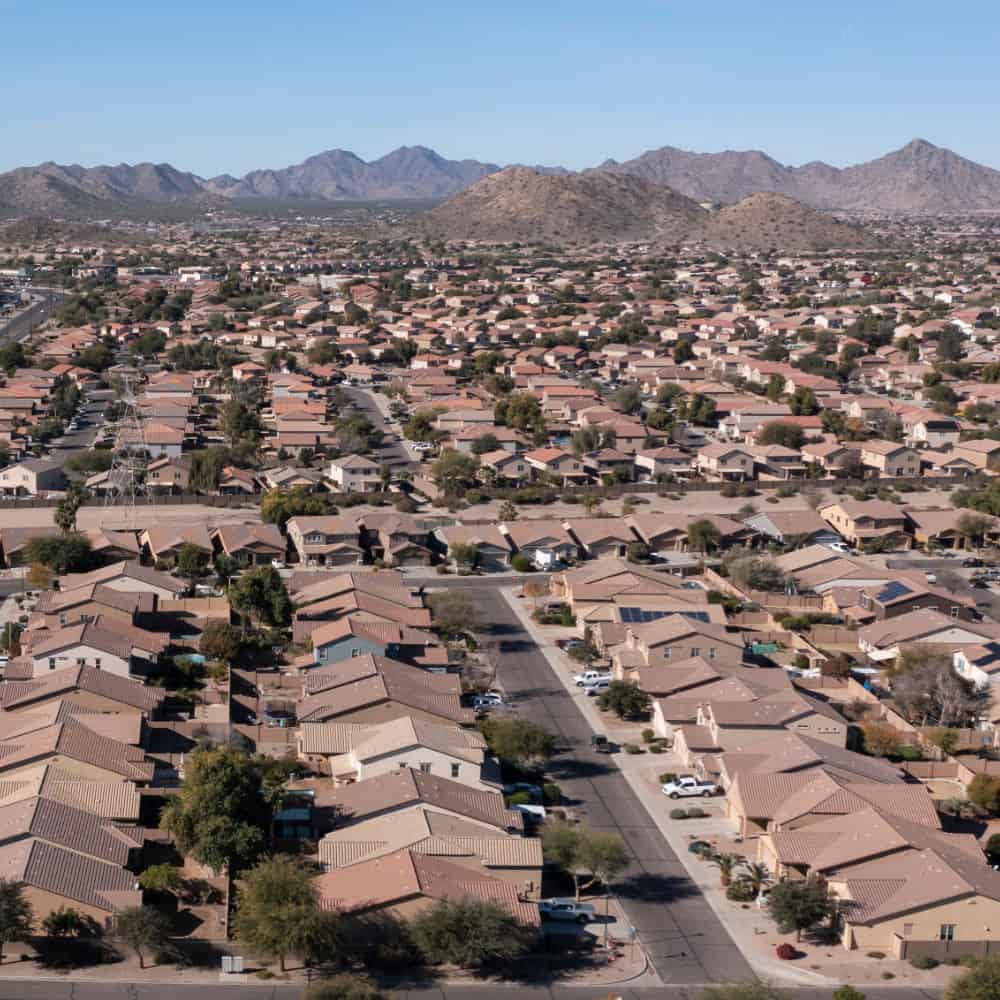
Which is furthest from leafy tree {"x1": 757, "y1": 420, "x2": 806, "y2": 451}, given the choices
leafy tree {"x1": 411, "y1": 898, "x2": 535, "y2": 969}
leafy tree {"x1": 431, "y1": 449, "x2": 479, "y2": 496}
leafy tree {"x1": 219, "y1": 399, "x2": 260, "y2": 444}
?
leafy tree {"x1": 411, "y1": 898, "x2": 535, "y2": 969}

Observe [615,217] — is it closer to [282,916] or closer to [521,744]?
[521,744]

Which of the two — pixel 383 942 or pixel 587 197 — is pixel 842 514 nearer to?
pixel 383 942

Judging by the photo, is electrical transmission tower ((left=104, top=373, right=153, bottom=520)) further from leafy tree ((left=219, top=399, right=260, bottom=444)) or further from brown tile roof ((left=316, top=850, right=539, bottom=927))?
brown tile roof ((left=316, top=850, right=539, bottom=927))

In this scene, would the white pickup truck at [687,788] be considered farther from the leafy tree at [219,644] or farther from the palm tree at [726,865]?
the leafy tree at [219,644]

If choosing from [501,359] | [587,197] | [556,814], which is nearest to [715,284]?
[501,359]

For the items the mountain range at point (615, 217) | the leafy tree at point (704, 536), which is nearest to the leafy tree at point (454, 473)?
the leafy tree at point (704, 536)

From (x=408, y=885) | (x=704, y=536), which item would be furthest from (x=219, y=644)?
(x=704, y=536)
